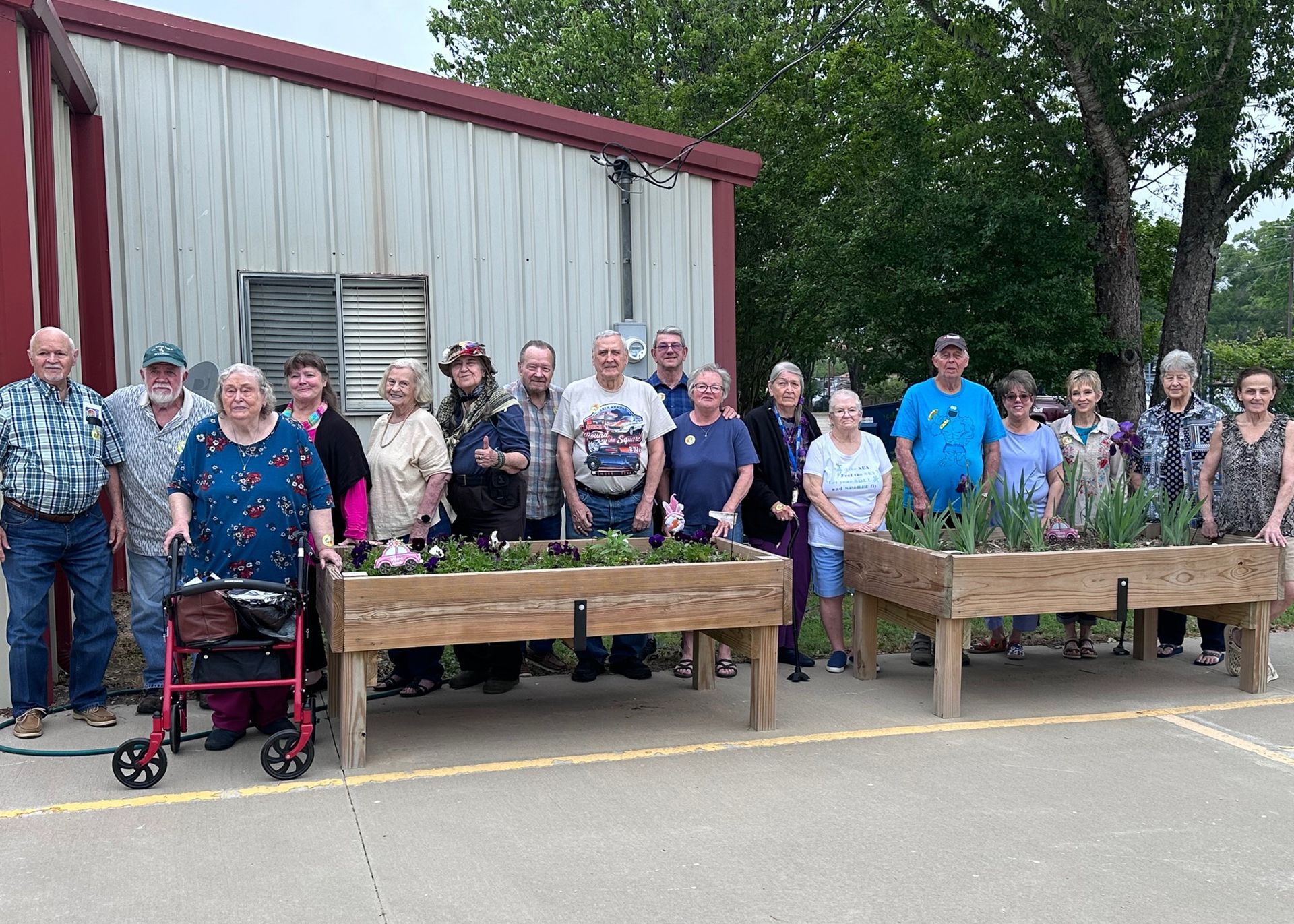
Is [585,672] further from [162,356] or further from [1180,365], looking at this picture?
[1180,365]

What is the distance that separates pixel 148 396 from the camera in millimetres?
5855

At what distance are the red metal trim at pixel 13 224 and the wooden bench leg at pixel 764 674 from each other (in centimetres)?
386

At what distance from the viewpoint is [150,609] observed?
19.3ft

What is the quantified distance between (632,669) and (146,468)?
2.87 metres

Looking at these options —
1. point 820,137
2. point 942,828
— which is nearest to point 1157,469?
point 942,828

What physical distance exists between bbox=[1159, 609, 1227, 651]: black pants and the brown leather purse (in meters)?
5.48

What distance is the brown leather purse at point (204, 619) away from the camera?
16.0 ft

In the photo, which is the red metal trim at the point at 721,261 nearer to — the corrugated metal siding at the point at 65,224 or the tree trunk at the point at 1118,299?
the corrugated metal siding at the point at 65,224

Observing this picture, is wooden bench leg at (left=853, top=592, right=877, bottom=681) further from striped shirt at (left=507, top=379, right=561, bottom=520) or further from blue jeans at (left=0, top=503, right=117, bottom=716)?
blue jeans at (left=0, top=503, right=117, bottom=716)

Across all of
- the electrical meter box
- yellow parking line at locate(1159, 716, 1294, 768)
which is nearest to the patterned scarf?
the electrical meter box

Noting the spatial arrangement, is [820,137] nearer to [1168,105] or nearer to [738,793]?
[1168,105]

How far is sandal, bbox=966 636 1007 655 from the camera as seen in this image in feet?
24.3

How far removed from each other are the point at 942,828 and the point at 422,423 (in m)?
3.25

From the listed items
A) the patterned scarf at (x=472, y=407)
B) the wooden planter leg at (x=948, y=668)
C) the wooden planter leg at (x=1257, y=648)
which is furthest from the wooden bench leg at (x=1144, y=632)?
the patterned scarf at (x=472, y=407)
